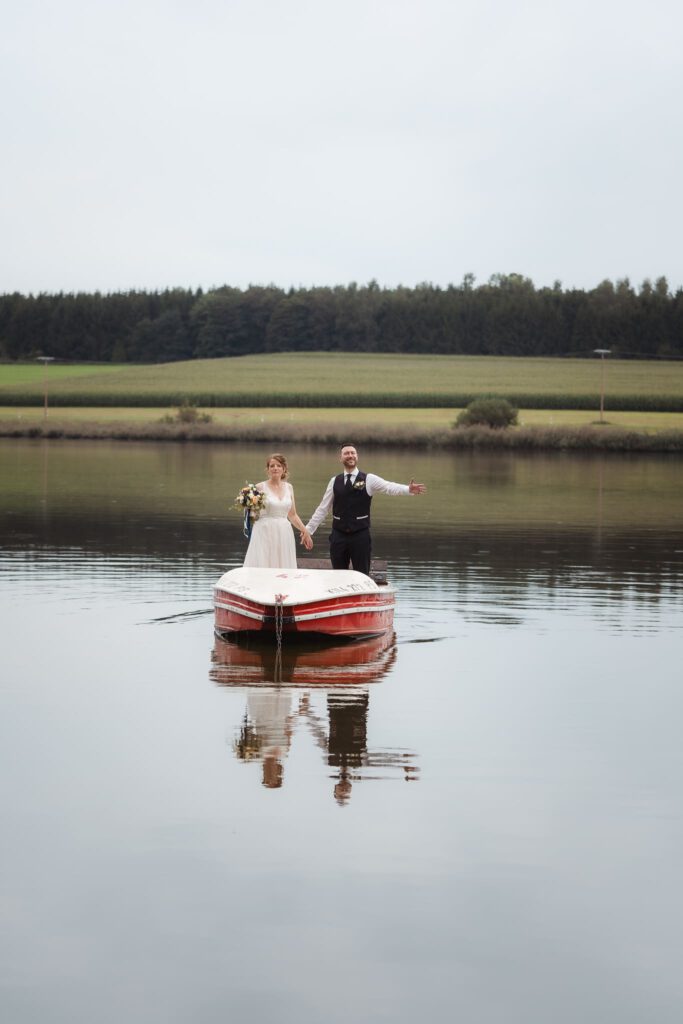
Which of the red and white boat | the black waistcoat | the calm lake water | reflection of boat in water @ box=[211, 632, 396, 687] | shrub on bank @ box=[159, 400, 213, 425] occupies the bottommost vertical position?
reflection of boat in water @ box=[211, 632, 396, 687]

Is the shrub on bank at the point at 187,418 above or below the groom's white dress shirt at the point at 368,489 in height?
below

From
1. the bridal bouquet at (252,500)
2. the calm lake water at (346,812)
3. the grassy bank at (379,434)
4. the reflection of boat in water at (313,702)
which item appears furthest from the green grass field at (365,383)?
the reflection of boat in water at (313,702)

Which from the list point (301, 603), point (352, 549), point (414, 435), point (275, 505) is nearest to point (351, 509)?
point (352, 549)

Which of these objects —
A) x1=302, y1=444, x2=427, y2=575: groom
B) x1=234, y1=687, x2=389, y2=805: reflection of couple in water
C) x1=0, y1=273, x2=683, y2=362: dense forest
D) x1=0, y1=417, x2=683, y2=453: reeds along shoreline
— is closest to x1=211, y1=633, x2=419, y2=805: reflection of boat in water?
x1=234, y1=687, x2=389, y2=805: reflection of couple in water

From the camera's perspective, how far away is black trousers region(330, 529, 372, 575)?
16094 mm

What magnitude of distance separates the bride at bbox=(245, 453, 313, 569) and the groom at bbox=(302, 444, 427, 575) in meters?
0.32

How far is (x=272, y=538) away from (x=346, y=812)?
24.1 ft

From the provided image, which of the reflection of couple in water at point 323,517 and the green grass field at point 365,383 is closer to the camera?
the reflection of couple in water at point 323,517

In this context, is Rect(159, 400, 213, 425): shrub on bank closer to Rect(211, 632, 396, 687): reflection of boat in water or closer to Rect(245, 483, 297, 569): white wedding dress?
Rect(245, 483, 297, 569): white wedding dress

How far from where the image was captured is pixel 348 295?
453 feet

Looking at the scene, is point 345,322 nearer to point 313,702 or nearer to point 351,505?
point 351,505

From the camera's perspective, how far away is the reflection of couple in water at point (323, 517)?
15.7 metres

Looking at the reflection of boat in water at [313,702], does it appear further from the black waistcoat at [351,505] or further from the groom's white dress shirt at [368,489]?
the groom's white dress shirt at [368,489]

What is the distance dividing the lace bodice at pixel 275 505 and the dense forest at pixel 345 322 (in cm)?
10576
